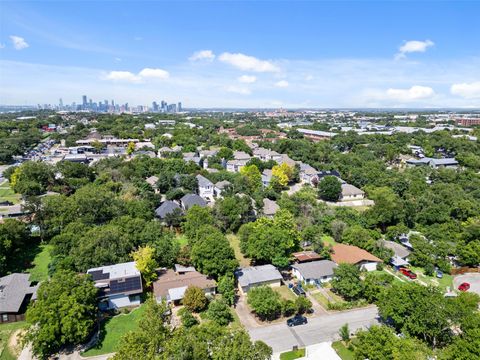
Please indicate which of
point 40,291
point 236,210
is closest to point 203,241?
point 236,210

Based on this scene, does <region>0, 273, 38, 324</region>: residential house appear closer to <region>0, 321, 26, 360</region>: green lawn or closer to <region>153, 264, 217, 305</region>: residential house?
<region>0, 321, 26, 360</region>: green lawn

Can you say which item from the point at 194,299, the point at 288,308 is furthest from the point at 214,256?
the point at 288,308

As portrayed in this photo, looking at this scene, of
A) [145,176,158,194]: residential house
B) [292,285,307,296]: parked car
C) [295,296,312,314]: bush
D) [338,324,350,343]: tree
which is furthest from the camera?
[145,176,158,194]: residential house

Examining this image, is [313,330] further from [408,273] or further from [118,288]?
[118,288]

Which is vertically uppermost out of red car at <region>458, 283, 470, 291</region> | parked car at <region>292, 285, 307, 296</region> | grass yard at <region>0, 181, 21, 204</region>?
grass yard at <region>0, 181, 21, 204</region>

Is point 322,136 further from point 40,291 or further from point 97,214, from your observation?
point 40,291

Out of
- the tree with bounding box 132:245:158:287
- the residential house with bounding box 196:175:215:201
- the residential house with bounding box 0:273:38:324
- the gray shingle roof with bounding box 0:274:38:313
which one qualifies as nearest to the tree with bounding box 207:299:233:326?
the tree with bounding box 132:245:158:287

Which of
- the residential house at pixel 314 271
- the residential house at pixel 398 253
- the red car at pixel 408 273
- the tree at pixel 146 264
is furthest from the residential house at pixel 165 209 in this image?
the red car at pixel 408 273
